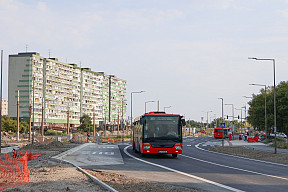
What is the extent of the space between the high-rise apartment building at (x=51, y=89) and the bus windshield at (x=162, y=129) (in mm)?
101313

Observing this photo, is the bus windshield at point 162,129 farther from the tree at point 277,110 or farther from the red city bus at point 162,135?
the tree at point 277,110

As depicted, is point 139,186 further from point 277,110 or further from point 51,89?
point 51,89

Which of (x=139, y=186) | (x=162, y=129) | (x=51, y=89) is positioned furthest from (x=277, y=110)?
(x=51, y=89)

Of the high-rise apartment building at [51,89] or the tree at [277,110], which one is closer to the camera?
the tree at [277,110]

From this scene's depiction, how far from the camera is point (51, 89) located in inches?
5969

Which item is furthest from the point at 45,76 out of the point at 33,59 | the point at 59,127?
the point at 59,127

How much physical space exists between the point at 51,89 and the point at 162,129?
128417mm

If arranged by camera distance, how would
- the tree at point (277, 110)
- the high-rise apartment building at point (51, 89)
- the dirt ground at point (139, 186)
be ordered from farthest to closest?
the high-rise apartment building at point (51, 89) → the tree at point (277, 110) → the dirt ground at point (139, 186)

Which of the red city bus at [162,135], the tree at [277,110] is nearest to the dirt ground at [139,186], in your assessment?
the red city bus at [162,135]

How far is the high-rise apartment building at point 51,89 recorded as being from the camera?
140375 mm

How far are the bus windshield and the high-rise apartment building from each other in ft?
332

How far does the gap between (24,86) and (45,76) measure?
380 inches

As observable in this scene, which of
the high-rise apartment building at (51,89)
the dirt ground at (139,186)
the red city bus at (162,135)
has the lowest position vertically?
the dirt ground at (139,186)

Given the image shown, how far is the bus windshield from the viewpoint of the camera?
27.6 metres
